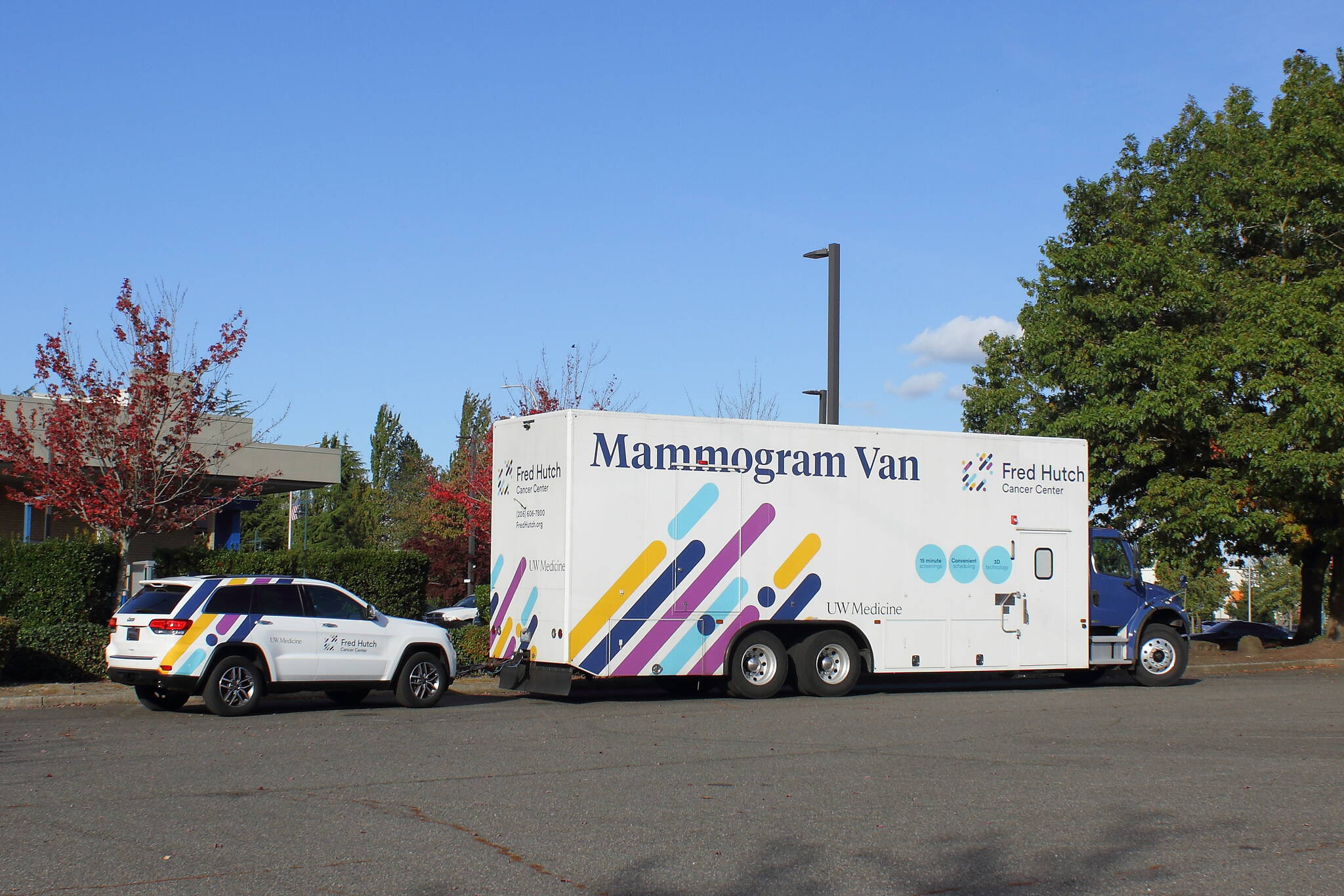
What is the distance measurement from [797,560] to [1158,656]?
23.3ft

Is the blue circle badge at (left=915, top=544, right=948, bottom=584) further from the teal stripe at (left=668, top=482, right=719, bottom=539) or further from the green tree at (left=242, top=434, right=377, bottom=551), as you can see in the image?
the green tree at (left=242, top=434, right=377, bottom=551)

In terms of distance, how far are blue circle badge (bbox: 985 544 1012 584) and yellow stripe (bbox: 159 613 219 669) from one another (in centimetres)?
1038

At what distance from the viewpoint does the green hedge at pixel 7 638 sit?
16.2 meters

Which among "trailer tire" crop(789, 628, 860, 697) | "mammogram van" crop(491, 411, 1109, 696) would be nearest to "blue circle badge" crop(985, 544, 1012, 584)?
"mammogram van" crop(491, 411, 1109, 696)

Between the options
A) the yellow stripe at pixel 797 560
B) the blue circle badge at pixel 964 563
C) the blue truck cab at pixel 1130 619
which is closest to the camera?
the yellow stripe at pixel 797 560

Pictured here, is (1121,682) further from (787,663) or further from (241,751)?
(241,751)

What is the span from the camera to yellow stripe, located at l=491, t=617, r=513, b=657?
55.9 ft

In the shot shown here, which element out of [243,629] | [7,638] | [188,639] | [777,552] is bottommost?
[7,638]

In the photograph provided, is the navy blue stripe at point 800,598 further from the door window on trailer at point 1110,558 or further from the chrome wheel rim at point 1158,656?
the chrome wheel rim at point 1158,656

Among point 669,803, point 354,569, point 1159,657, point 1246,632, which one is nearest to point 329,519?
point 1246,632

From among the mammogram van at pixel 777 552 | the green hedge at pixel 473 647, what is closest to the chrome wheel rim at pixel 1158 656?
the mammogram van at pixel 777 552

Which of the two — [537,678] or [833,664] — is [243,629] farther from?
[833,664]

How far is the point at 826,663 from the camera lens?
1753cm

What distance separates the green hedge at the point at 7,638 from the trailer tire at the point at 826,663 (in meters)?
9.98
